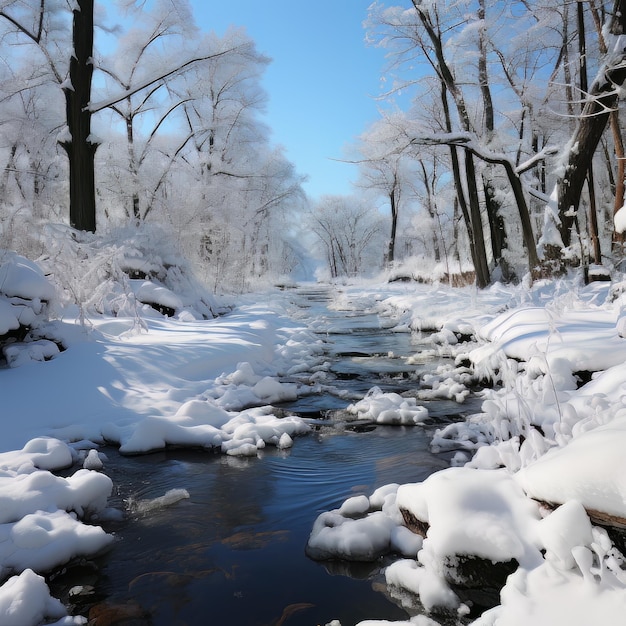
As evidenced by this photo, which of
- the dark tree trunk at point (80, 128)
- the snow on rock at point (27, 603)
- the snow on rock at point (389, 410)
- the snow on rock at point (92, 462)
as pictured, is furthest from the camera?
the dark tree trunk at point (80, 128)

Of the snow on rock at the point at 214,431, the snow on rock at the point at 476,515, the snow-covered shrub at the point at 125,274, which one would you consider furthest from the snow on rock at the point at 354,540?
the snow-covered shrub at the point at 125,274

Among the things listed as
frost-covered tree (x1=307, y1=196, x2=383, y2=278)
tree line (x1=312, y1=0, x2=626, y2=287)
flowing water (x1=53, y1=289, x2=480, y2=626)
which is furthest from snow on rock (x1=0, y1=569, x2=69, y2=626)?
frost-covered tree (x1=307, y1=196, x2=383, y2=278)

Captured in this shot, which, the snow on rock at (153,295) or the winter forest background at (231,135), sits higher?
the winter forest background at (231,135)

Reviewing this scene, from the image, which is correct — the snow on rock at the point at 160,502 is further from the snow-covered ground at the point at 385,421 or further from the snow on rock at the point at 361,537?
the snow on rock at the point at 361,537

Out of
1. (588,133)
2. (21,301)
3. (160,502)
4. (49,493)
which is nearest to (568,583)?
(160,502)

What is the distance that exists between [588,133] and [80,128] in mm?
9518

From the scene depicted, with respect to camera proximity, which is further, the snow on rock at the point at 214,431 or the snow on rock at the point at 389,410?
the snow on rock at the point at 389,410

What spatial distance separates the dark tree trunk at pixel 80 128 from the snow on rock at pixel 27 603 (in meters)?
8.09

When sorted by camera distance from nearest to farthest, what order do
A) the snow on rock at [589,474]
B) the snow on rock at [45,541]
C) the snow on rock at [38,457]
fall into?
1. the snow on rock at [589,474]
2. the snow on rock at [45,541]
3. the snow on rock at [38,457]

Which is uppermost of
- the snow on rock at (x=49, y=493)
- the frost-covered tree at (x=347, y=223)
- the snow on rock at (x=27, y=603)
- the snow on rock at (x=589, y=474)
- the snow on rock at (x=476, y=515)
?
the frost-covered tree at (x=347, y=223)

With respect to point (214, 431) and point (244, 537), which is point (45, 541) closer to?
point (244, 537)

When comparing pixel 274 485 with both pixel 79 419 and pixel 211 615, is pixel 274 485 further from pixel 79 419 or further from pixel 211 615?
pixel 79 419

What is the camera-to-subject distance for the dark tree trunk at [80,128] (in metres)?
8.95

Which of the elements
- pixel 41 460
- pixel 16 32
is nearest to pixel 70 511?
pixel 41 460
